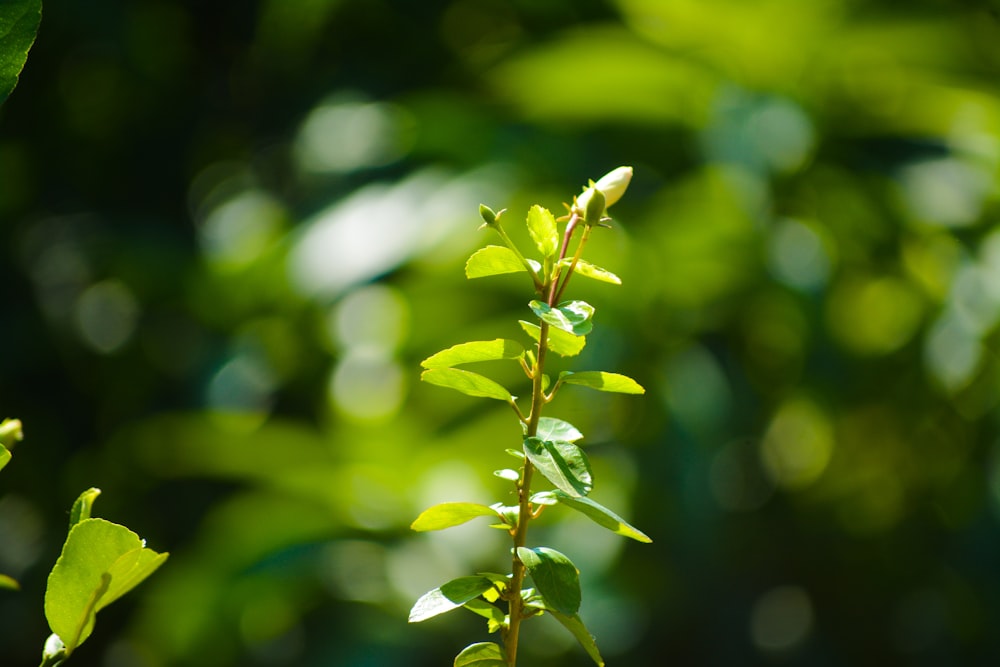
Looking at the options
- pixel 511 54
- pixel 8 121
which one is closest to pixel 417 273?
pixel 511 54

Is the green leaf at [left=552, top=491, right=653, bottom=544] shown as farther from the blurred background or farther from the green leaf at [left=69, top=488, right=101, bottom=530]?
the blurred background

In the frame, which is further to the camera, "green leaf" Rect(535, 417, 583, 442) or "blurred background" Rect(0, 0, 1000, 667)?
"blurred background" Rect(0, 0, 1000, 667)

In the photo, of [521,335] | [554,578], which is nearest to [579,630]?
[554,578]

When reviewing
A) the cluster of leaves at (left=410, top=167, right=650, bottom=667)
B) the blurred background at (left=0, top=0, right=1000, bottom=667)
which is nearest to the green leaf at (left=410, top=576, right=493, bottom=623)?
the cluster of leaves at (left=410, top=167, right=650, bottom=667)

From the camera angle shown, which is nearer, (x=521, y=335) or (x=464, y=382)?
(x=464, y=382)

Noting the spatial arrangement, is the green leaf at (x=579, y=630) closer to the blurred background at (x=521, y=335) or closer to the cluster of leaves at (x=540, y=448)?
the cluster of leaves at (x=540, y=448)

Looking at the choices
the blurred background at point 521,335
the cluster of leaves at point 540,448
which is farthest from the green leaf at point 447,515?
the blurred background at point 521,335

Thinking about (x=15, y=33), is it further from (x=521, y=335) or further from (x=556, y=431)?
(x=521, y=335)
